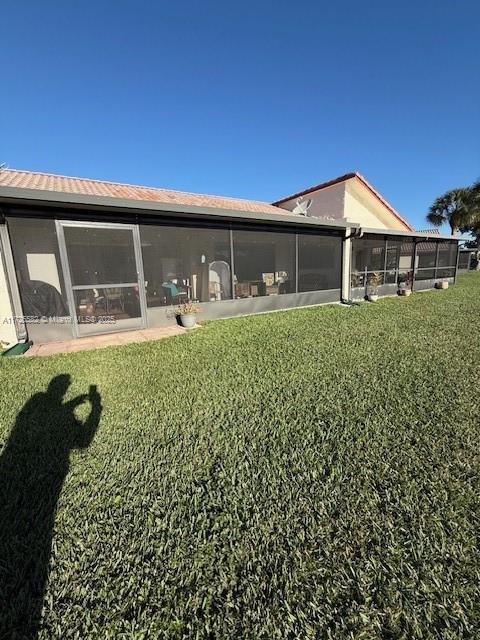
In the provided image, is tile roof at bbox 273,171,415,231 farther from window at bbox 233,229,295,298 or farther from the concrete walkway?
the concrete walkway

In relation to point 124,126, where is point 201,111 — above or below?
above

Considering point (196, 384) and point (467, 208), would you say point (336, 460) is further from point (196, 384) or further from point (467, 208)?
point (467, 208)

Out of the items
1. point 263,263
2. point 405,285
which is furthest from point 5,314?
point 405,285

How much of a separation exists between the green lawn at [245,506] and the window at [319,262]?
6418 millimetres

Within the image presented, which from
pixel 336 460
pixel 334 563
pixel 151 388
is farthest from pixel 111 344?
pixel 334 563

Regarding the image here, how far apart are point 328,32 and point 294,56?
1293 millimetres

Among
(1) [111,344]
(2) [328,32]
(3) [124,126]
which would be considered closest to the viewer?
(1) [111,344]

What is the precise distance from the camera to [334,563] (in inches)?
59.7

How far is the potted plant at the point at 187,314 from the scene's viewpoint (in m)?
7.12

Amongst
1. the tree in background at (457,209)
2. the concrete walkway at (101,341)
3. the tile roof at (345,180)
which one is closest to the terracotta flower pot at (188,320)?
the concrete walkway at (101,341)

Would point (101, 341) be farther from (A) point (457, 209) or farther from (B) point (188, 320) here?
(A) point (457, 209)

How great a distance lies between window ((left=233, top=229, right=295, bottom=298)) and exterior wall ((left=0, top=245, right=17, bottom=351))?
5416 mm

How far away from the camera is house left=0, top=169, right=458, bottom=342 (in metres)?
5.71

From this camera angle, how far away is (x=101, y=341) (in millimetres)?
6082
